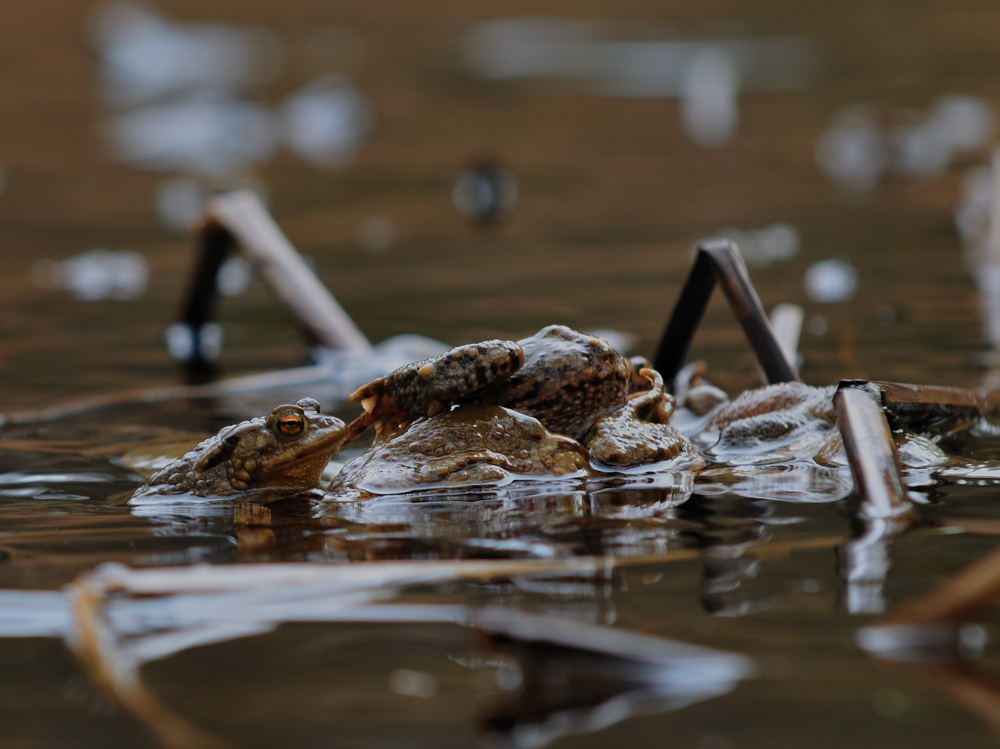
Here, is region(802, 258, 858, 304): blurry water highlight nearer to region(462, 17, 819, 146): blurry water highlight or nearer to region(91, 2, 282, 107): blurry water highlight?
region(462, 17, 819, 146): blurry water highlight

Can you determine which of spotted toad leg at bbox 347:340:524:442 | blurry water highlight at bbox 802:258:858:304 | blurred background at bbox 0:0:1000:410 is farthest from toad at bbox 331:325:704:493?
blurry water highlight at bbox 802:258:858:304

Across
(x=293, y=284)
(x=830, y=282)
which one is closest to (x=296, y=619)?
(x=293, y=284)

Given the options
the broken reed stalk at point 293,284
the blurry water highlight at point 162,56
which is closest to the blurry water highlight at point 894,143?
the broken reed stalk at point 293,284

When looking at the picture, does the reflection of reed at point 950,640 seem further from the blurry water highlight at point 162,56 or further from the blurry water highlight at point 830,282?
the blurry water highlight at point 162,56

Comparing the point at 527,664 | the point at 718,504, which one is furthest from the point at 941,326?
the point at 527,664

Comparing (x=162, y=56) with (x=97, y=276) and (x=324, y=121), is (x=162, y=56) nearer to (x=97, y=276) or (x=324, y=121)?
(x=324, y=121)

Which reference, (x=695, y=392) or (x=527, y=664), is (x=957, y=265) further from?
(x=527, y=664)
